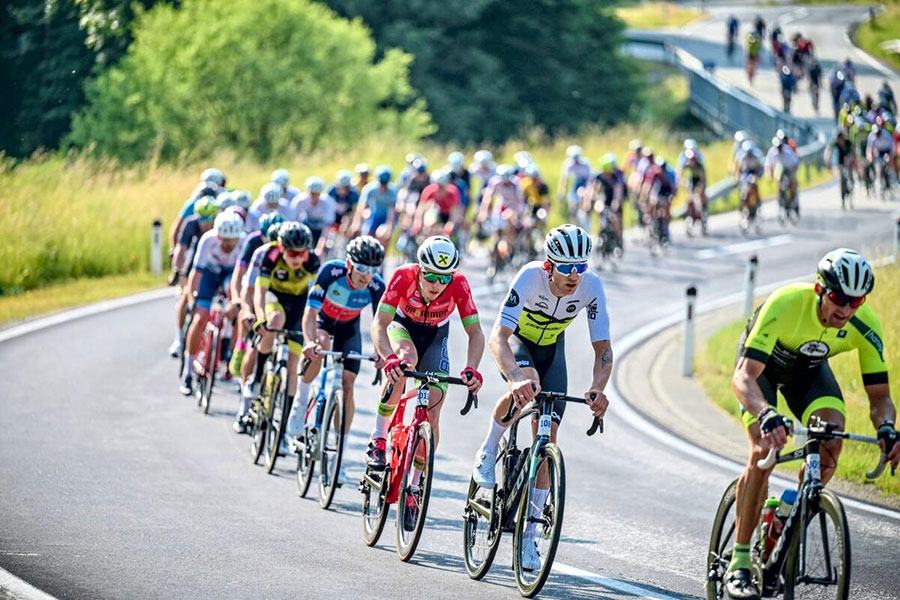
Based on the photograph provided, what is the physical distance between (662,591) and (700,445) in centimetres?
506

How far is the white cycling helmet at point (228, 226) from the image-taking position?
14172 millimetres

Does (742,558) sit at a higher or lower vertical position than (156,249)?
lower

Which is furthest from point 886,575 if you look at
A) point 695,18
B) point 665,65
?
point 695,18

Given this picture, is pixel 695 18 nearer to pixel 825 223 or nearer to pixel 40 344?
pixel 825 223

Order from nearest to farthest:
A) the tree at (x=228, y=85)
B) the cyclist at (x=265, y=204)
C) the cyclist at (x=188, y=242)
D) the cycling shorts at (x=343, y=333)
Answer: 1. the cycling shorts at (x=343, y=333)
2. the cyclist at (x=188, y=242)
3. the cyclist at (x=265, y=204)
4. the tree at (x=228, y=85)

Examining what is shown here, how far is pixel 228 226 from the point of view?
46.5ft

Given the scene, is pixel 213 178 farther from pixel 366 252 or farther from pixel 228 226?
pixel 366 252

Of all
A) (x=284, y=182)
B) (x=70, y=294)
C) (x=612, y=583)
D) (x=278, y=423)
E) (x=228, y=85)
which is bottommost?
(x=612, y=583)

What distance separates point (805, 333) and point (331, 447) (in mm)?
4177

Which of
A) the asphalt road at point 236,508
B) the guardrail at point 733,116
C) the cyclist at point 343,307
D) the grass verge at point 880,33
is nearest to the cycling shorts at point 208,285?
the asphalt road at point 236,508

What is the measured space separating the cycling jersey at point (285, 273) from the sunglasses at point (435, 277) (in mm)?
3336

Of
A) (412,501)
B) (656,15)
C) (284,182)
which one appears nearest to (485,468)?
(412,501)

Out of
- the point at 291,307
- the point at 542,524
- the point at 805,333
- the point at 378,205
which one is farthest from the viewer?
the point at 378,205

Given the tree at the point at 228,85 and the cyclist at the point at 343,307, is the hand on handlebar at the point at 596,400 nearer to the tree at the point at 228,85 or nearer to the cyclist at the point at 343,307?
the cyclist at the point at 343,307
